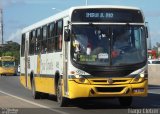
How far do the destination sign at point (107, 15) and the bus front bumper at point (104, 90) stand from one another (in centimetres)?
202

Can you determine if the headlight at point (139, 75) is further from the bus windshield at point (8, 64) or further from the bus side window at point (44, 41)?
the bus windshield at point (8, 64)

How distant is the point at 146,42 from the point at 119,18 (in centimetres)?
114

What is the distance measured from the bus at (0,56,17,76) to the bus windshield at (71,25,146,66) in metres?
57.6

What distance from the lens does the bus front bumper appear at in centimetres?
1650

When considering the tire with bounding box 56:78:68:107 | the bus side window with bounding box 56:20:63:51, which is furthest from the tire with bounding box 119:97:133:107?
the bus side window with bounding box 56:20:63:51

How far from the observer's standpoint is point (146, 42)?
17.2m

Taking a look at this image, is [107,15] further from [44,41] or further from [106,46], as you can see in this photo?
[44,41]

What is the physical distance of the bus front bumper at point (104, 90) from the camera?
1650 centimetres

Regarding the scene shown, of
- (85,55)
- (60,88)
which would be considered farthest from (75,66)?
(60,88)

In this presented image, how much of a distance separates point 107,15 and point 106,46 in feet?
3.50

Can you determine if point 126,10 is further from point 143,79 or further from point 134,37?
point 143,79

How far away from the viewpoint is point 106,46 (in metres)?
16.9

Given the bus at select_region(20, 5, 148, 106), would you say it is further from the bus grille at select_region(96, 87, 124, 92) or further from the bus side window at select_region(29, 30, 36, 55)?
the bus side window at select_region(29, 30, 36, 55)

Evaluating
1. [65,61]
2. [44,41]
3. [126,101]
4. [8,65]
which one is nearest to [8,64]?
[8,65]
